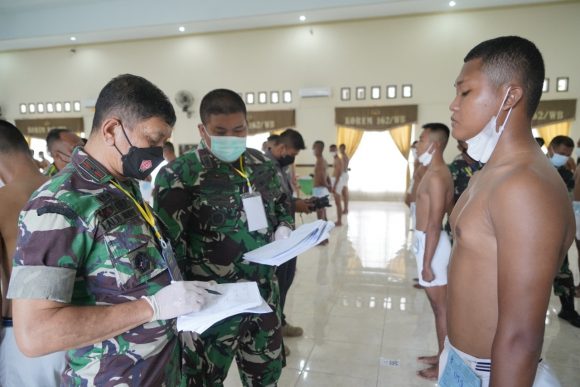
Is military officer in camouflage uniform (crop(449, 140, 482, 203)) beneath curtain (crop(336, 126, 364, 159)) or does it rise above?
beneath

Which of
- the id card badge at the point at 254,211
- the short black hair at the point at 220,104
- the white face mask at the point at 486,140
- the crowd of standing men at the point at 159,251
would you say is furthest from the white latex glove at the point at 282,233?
the white face mask at the point at 486,140

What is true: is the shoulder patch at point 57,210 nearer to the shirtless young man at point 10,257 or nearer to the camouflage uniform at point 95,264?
the camouflage uniform at point 95,264

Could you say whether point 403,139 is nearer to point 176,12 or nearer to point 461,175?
point 176,12

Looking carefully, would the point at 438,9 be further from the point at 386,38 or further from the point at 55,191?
the point at 55,191

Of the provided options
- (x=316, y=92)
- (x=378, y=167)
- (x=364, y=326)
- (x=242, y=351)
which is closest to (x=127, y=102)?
(x=242, y=351)

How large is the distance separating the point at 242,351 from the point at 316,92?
28.5ft

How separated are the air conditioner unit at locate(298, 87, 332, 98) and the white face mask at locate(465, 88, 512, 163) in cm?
883

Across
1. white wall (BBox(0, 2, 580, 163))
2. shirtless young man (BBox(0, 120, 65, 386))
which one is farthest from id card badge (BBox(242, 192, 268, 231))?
white wall (BBox(0, 2, 580, 163))

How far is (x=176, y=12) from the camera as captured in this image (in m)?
6.98

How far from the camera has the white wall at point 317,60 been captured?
8.34 m

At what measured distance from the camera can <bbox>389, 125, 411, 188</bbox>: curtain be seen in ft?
30.6

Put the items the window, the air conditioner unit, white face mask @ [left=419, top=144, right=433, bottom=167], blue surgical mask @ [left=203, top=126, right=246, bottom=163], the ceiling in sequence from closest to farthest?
blue surgical mask @ [left=203, top=126, right=246, bottom=163] < white face mask @ [left=419, top=144, right=433, bottom=167] < the ceiling < the air conditioner unit < the window

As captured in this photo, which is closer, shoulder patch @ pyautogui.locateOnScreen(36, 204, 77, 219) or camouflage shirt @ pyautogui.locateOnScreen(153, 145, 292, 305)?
shoulder patch @ pyautogui.locateOnScreen(36, 204, 77, 219)

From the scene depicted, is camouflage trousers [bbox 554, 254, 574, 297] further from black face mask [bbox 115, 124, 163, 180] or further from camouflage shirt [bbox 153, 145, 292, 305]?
black face mask [bbox 115, 124, 163, 180]
